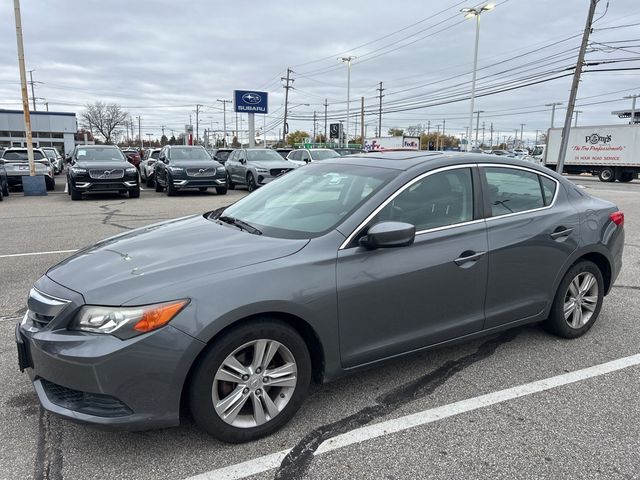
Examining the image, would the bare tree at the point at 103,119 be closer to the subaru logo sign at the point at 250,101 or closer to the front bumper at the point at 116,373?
the subaru logo sign at the point at 250,101

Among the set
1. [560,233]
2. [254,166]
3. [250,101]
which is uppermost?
[250,101]

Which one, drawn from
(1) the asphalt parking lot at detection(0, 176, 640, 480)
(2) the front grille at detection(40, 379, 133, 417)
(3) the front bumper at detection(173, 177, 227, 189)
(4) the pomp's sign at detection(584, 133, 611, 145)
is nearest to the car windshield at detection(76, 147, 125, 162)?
(3) the front bumper at detection(173, 177, 227, 189)

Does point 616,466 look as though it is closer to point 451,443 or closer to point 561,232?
point 451,443

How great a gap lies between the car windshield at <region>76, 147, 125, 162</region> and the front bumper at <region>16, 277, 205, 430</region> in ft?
49.5

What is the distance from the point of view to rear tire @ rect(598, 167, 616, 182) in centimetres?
3212

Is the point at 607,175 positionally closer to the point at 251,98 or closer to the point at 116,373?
the point at 251,98

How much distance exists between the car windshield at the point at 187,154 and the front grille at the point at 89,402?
52.1 feet

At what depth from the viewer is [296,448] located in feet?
8.92

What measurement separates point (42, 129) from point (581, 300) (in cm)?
7688

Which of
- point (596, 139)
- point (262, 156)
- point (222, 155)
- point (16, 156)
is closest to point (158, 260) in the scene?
point (262, 156)

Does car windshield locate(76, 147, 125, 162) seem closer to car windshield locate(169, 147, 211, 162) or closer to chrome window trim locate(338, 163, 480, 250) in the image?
car windshield locate(169, 147, 211, 162)

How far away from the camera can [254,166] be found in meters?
18.6

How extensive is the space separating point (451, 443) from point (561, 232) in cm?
204

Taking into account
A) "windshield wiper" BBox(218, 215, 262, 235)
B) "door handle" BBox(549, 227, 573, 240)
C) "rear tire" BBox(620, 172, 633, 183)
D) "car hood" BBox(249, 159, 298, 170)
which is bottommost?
"rear tire" BBox(620, 172, 633, 183)
